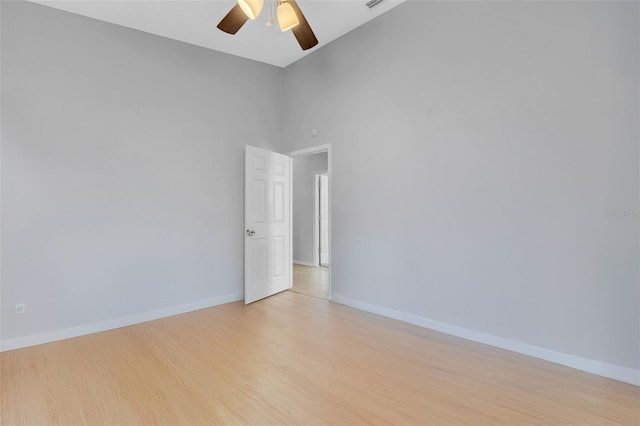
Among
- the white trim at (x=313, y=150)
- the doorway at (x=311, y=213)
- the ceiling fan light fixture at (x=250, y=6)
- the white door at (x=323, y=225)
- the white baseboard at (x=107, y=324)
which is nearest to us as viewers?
the ceiling fan light fixture at (x=250, y=6)

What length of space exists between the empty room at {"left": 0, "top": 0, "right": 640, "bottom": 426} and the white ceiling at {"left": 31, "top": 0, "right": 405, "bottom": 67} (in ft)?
0.11

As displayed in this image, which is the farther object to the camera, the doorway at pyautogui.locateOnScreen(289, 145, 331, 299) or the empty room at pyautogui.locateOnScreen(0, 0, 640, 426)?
the doorway at pyautogui.locateOnScreen(289, 145, 331, 299)

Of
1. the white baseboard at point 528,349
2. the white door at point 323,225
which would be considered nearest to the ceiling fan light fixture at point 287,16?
the white baseboard at point 528,349

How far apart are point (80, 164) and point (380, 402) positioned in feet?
11.8

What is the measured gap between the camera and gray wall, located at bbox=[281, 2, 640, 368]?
2.31m

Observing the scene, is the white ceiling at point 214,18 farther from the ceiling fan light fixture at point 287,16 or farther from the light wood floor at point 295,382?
the light wood floor at point 295,382

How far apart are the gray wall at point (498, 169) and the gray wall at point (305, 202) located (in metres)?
3.03

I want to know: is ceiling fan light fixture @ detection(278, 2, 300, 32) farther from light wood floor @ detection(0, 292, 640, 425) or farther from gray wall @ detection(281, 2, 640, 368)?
light wood floor @ detection(0, 292, 640, 425)

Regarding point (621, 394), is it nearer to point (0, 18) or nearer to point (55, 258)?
point (55, 258)

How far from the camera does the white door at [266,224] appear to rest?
4.33 metres

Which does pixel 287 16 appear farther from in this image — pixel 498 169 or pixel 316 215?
pixel 316 215

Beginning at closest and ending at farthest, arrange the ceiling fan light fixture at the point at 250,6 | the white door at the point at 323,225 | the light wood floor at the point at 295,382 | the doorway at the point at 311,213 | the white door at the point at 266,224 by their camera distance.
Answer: the light wood floor at the point at 295,382, the ceiling fan light fixture at the point at 250,6, the white door at the point at 266,224, the doorway at the point at 311,213, the white door at the point at 323,225

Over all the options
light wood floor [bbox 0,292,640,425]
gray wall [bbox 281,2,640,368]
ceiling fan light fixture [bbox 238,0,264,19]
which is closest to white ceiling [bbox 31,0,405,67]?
gray wall [bbox 281,2,640,368]

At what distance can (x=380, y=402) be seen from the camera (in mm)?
2068
